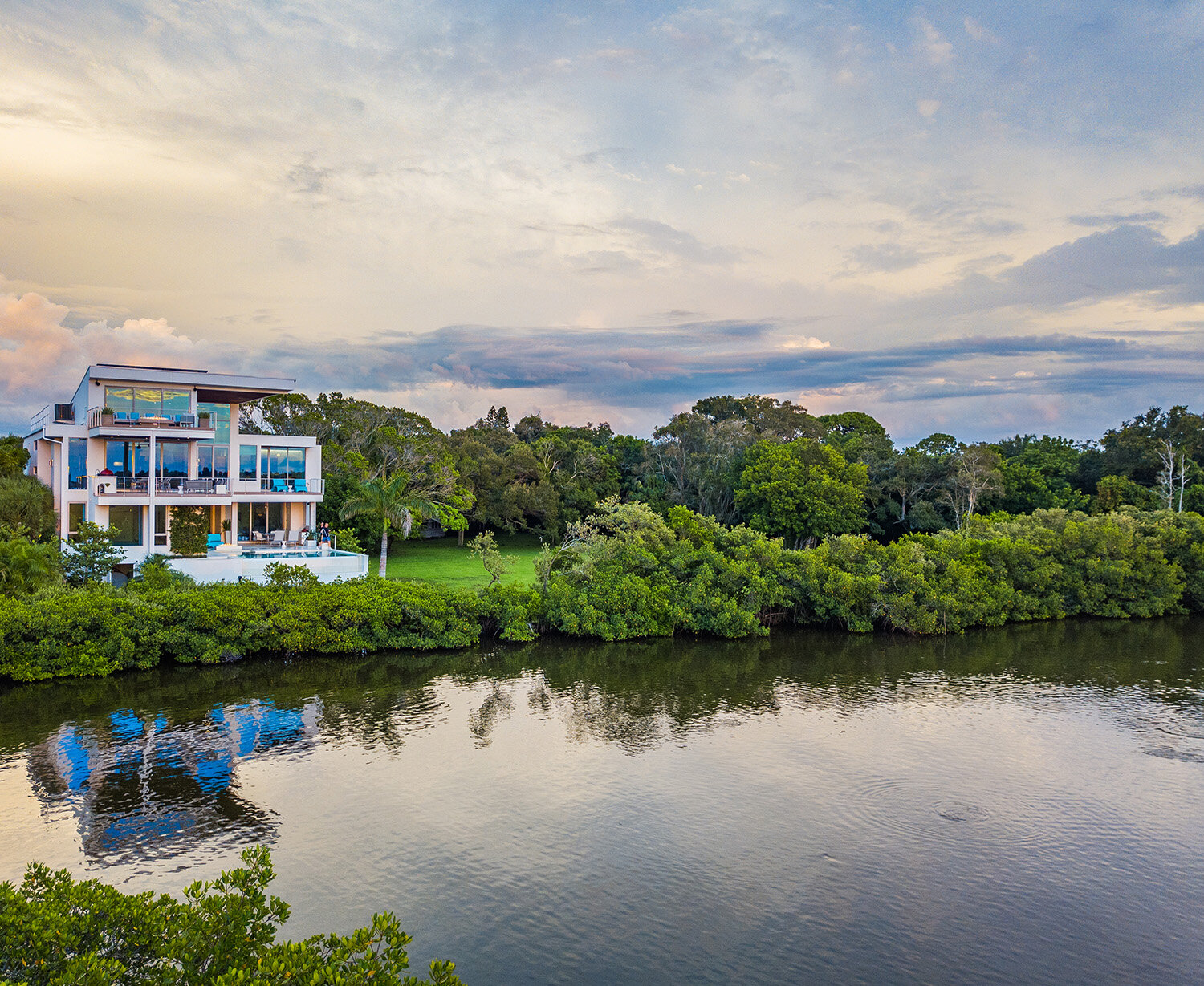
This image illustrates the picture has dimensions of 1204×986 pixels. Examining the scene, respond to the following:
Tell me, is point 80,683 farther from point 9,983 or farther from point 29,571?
point 9,983

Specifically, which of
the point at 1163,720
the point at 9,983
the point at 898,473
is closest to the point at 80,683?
the point at 9,983

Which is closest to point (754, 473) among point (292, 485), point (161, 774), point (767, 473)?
point (767, 473)

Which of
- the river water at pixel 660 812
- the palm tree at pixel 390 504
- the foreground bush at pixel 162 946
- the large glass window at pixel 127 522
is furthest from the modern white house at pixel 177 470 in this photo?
the foreground bush at pixel 162 946

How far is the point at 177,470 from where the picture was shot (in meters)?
35.9

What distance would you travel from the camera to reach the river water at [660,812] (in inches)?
538

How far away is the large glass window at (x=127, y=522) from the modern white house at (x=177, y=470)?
32mm

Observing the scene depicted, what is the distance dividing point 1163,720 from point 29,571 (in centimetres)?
3590

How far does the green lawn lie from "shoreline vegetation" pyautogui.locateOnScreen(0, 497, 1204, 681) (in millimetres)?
4041

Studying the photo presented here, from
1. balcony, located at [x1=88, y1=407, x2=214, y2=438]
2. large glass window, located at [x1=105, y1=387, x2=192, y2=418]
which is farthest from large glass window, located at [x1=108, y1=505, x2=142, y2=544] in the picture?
large glass window, located at [x1=105, y1=387, x2=192, y2=418]

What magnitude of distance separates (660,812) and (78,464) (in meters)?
29.6

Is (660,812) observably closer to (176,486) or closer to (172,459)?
(176,486)

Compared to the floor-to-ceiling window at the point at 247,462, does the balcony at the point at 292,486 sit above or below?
below

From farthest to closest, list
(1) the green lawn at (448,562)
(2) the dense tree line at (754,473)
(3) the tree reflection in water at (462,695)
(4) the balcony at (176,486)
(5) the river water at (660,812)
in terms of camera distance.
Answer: (2) the dense tree line at (754,473) → (1) the green lawn at (448,562) → (4) the balcony at (176,486) → (3) the tree reflection in water at (462,695) → (5) the river water at (660,812)

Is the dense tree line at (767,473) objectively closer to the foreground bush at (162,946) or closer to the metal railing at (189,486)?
the metal railing at (189,486)
